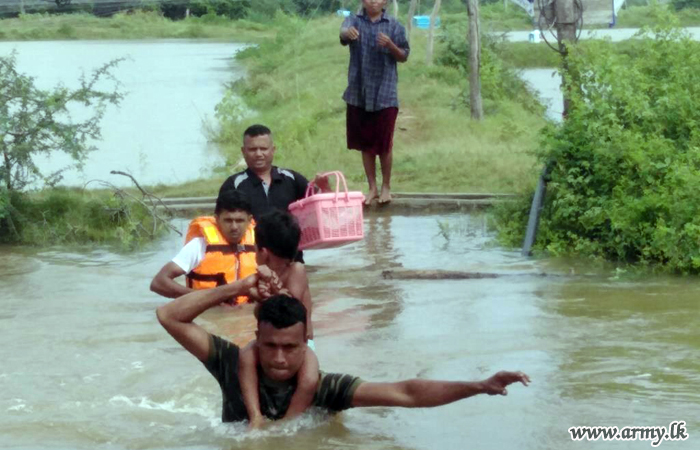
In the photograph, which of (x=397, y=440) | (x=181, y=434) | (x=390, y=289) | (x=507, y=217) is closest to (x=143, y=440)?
(x=181, y=434)

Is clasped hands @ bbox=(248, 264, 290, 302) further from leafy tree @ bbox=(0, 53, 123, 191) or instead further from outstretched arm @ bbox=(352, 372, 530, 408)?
leafy tree @ bbox=(0, 53, 123, 191)

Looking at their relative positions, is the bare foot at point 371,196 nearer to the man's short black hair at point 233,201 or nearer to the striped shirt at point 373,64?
the striped shirt at point 373,64

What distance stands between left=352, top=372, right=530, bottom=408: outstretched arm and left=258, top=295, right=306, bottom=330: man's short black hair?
48 centimetres

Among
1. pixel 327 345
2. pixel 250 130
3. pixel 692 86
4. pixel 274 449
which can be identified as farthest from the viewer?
pixel 692 86

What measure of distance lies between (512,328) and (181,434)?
242 centimetres

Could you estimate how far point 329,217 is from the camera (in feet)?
28.0

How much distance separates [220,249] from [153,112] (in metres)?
19.9

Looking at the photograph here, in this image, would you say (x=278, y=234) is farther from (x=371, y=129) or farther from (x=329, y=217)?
(x=371, y=129)

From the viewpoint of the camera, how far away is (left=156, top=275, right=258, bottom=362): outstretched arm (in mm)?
5551

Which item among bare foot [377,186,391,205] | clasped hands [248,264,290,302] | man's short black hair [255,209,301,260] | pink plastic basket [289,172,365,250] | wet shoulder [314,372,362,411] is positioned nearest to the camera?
clasped hands [248,264,290,302]

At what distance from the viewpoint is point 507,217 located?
11.4 meters

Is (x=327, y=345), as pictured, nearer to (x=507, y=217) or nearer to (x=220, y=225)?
(x=220, y=225)

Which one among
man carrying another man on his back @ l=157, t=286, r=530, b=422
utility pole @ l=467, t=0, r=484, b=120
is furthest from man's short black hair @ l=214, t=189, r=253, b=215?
utility pole @ l=467, t=0, r=484, b=120

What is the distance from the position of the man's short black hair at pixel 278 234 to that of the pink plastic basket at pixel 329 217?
240cm
